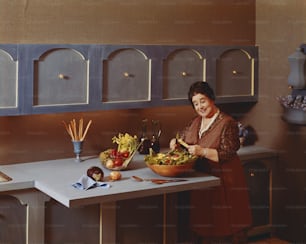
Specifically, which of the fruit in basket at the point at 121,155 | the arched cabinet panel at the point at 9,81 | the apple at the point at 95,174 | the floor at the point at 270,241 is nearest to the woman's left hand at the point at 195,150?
the fruit in basket at the point at 121,155

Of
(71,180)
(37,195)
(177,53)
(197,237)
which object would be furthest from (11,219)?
(177,53)

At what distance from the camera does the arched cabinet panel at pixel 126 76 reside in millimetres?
A: 4238

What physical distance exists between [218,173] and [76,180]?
3.16ft

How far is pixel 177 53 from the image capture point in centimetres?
456

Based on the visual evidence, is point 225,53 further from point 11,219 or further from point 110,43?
point 11,219

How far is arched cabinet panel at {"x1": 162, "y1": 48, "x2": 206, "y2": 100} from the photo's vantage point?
4531mm

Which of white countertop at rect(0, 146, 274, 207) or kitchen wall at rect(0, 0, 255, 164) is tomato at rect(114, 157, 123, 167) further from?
kitchen wall at rect(0, 0, 255, 164)

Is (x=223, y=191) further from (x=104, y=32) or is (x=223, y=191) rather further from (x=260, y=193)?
(x=104, y=32)

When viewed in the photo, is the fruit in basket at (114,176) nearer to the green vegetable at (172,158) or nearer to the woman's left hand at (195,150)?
the green vegetable at (172,158)

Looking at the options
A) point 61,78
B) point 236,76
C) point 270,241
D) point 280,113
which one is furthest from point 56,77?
point 270,241

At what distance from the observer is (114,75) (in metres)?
4.26

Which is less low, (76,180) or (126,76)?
(126,76)

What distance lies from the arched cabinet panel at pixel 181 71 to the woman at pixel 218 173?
19.5 inches

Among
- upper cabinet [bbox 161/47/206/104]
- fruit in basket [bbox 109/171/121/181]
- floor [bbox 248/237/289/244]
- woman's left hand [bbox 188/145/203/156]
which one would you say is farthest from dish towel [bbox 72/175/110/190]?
floor [bbox 248/237/289/244]
